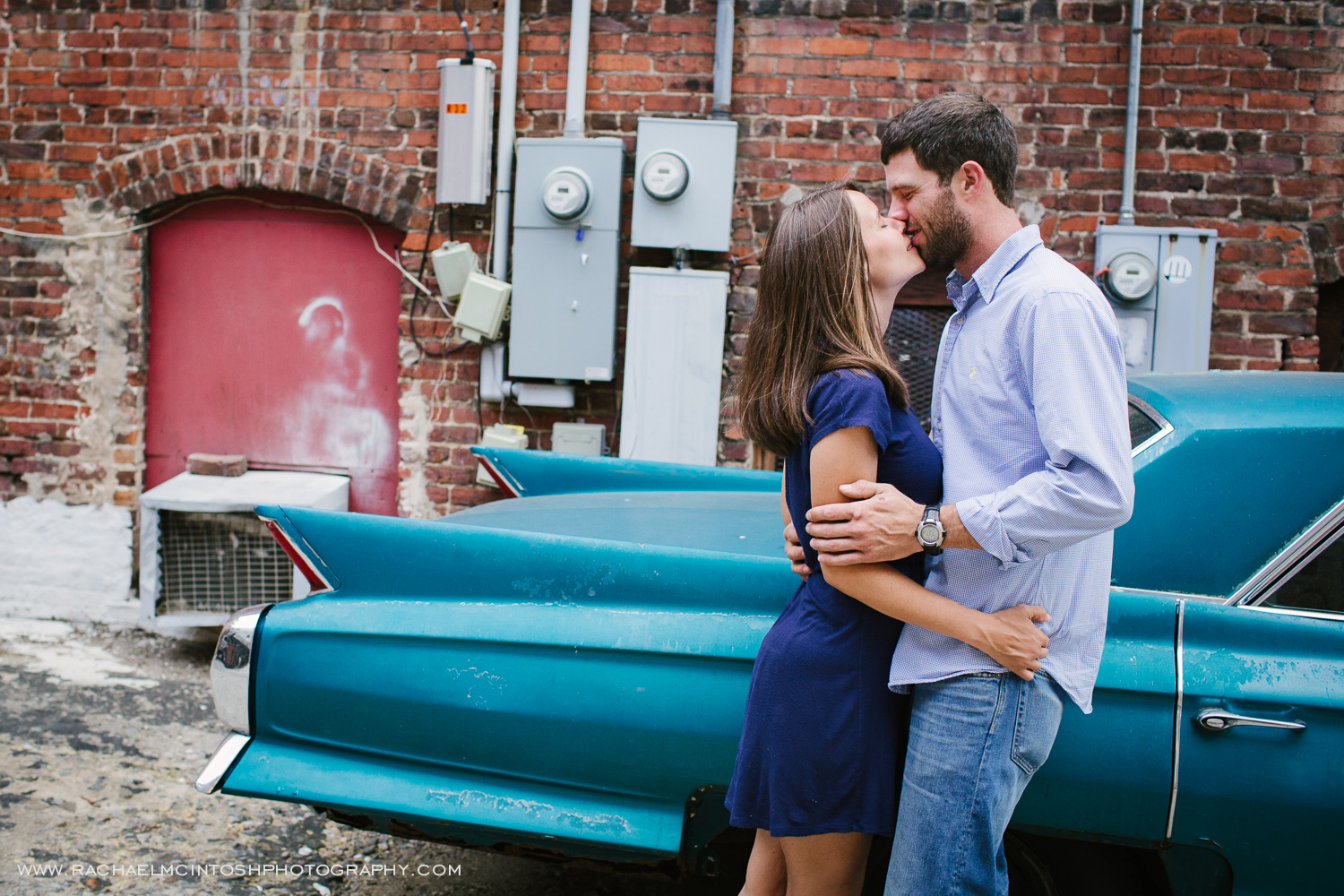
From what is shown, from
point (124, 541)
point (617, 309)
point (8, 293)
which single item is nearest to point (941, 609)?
point (617, 309)

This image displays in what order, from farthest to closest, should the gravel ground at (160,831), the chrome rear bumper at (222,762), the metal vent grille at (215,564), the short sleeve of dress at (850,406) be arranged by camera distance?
the metal vent grille at (215,564)
the gravel ground at (160,831)
the chrome rear bumper at (222,762)
the short sleeve of dress at (850,406)

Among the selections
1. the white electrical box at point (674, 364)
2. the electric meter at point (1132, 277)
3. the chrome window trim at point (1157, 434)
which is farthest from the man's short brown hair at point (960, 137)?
the electric meter at point (1132, 277)

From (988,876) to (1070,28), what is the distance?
4012 millimetres

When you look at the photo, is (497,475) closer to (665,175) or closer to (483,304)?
(483,304)

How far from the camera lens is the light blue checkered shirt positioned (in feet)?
4.15

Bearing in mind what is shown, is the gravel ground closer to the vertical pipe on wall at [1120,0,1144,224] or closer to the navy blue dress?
the navy blue dress

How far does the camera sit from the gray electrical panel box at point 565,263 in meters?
4.09

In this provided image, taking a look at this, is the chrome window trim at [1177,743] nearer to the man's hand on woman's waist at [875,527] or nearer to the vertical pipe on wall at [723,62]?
the man's hand on woman's waist at [875,527]

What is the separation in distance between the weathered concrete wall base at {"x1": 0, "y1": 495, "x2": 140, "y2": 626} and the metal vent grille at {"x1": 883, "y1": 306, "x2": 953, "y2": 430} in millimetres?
3929

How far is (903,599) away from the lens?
53.9 inches

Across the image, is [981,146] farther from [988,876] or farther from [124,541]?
[124,541]

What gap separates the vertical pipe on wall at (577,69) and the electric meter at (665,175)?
1.47 feet

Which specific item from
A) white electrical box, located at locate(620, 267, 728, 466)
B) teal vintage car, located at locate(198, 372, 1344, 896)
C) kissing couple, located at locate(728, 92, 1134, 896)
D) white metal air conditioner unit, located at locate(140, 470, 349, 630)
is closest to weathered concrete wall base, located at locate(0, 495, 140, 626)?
white metal air conditioner unit, located at locate(140, 470, 349, 630)

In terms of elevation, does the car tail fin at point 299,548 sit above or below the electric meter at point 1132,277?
below
